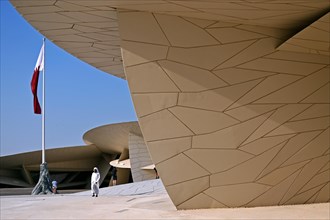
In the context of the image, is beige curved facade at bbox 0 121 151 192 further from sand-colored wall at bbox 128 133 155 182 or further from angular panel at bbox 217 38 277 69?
angular panel at bbox 217 38 277 69

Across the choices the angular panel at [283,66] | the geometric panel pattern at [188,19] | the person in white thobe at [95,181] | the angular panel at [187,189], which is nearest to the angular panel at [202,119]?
the angular panel at [187,189]

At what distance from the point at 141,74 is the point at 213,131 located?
82.2 inches

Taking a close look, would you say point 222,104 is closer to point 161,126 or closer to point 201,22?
point 161,126

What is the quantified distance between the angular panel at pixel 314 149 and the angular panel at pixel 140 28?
418 cm

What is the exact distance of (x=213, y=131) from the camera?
793 cm

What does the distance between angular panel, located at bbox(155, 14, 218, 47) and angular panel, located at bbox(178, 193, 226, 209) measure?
11.4ft

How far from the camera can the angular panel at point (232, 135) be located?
793 cm

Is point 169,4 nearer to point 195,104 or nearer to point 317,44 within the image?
point 195,104

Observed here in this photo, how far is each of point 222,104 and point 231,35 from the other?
158 centimetres

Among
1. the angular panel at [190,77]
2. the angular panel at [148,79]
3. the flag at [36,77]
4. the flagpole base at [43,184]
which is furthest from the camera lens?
the flag at [36,77]

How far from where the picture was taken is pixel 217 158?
798cm

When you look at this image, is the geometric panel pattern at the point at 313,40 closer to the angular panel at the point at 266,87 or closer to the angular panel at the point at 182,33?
the angular panel at the point at 266,87

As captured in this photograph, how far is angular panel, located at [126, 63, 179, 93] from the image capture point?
7.59 metres

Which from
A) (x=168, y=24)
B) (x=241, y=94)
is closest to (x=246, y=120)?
(x=241, y=94)
